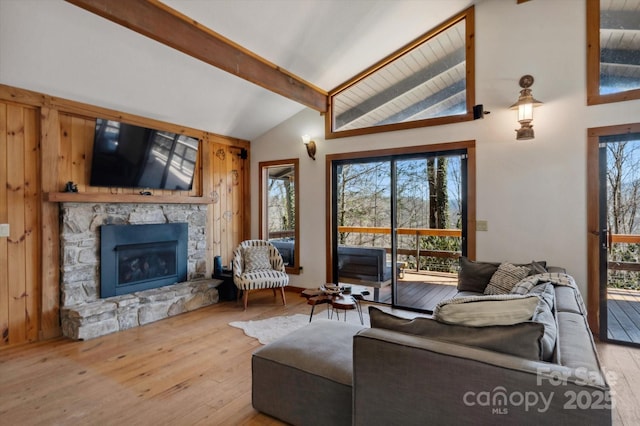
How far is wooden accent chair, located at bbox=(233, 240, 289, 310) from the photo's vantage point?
4.39m

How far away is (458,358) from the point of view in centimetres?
136

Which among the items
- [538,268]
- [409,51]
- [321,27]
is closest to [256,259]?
[321,27]

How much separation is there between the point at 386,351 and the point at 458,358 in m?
0.31

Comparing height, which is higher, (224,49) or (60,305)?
(224,49)

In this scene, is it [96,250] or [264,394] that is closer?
[264,394]

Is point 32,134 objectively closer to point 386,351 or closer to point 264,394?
point 264,394

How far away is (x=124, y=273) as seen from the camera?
4051 millimetres

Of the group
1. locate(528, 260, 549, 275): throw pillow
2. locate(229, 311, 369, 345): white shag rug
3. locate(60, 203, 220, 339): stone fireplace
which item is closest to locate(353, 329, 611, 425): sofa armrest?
locate(229, 311, 369, 345): white shag rug

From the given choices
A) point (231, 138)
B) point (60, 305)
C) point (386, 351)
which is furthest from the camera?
point (231, 138)

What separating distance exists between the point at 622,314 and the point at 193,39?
4953mm

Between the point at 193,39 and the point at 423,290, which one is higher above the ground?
the point at 193,39

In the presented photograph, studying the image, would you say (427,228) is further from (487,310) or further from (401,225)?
(487,310)

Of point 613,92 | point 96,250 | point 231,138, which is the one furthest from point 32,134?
point 613,92

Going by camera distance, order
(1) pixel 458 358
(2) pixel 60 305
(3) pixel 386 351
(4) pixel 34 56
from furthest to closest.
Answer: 1. (2) pixel 60 305
2. (4) pixel 34 56
3. (3) pixel 386 351
4. (1) pixel 458 358
